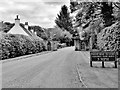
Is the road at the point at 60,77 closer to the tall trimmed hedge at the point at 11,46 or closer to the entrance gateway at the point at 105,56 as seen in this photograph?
the entrance gateway at the point at 105,56

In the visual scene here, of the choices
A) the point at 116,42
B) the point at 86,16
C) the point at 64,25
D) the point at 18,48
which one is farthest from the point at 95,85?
the point at 64,25

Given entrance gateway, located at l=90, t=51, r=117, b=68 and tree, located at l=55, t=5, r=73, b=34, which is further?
tree, located at l=55, t=5, r=73, b=34

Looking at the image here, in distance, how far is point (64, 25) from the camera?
84.6 meters

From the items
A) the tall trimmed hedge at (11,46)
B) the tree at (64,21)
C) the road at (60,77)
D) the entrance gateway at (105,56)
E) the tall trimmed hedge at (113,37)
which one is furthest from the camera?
the tree at (64,21)

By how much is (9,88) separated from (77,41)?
32853 millimetres

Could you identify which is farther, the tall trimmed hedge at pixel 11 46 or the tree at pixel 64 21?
the tree at pixel 64 21

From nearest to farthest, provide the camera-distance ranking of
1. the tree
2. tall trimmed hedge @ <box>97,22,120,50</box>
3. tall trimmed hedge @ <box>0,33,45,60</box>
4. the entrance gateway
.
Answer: the entrance gateway
tall trimmed hedge @ <box>97,22,120,50</box>
tall trimmed hedge @ <box>0,33,45,60</box>
the tree

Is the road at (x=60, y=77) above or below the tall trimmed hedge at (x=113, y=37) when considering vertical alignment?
below

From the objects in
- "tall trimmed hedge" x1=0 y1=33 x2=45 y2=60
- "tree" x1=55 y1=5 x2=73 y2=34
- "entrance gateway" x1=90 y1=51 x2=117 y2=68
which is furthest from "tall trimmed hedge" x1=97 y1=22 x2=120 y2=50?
"tree" x1=55 y1=5 x2=73 y2=34

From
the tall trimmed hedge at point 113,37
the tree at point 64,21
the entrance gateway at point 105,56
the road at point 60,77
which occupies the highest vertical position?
the tree at point 64,21

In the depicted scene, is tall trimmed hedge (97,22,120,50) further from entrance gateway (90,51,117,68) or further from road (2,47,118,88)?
road (2,47,118,88)

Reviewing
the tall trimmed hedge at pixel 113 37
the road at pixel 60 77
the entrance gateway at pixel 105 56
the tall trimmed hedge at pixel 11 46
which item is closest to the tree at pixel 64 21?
the tall trimmed hedge at pixel 11 46

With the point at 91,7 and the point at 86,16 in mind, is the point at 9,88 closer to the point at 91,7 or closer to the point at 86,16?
the point at 91,7

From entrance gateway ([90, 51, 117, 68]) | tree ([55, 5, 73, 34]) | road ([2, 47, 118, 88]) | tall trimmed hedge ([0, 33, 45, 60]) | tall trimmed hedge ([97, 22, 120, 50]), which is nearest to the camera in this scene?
road ([2, 47, 118, 88])
